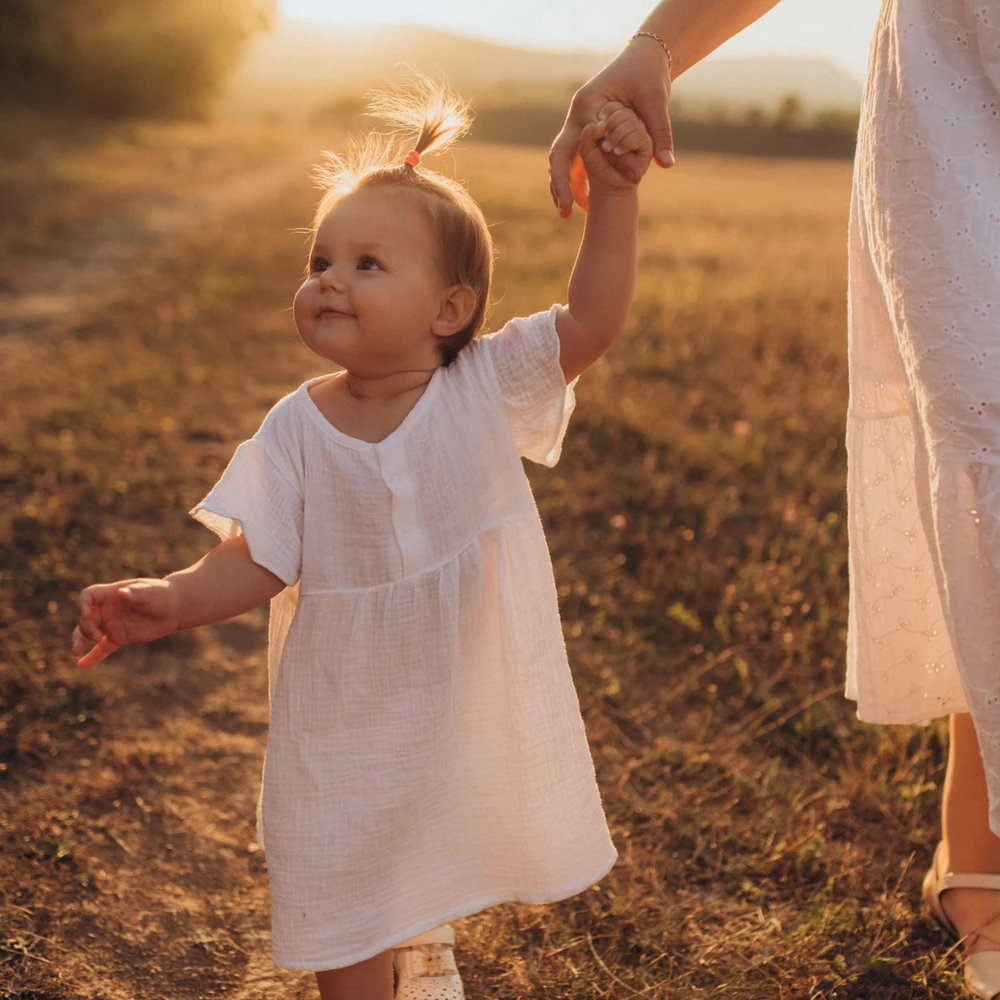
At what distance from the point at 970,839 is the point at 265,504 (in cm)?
157

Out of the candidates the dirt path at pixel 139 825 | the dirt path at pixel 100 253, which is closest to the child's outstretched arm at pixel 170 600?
the dirt path at pixel 139 825

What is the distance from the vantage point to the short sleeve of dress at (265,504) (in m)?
1.87

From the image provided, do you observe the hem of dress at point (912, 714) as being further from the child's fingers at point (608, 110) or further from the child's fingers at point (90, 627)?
the child's fingers at point (90, 627)

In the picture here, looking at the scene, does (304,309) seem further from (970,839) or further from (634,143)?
(970,839)

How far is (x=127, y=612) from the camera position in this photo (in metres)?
1.80

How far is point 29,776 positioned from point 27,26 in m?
25.7

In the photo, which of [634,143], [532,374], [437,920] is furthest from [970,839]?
[634,143]

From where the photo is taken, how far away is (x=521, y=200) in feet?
50.2

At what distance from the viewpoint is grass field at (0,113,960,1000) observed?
7.80ft

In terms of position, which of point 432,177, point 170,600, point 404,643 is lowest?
point 404,643

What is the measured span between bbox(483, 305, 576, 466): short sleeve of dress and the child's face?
156 millimetres

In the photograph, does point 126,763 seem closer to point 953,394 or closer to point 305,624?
point 305,624

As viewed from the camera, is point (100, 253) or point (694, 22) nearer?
point (694, 22)

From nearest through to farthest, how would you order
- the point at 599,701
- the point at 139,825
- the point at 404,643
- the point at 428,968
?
the point at 404,643 → the point at 428,968 → the point at 139,825 → the point at 599,701
